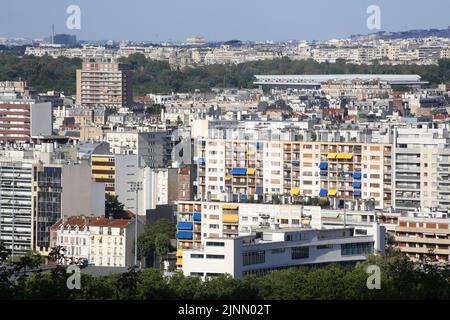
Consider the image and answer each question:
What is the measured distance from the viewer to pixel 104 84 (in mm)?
73062

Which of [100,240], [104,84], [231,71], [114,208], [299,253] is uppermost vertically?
[231,71]

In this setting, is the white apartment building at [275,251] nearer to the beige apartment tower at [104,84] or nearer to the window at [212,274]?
the window at [212,274]

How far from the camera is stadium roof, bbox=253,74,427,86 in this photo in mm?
85188

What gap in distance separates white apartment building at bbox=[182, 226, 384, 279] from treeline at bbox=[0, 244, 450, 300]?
2.60 feet

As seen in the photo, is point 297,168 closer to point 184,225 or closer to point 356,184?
point 356,184

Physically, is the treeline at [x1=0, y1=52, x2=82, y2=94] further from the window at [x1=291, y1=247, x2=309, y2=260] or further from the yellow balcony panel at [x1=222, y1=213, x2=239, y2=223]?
the window at [x1=291, y1=247, x2=309, y2=260]

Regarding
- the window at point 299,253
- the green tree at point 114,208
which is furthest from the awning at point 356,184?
the window at point 299,253

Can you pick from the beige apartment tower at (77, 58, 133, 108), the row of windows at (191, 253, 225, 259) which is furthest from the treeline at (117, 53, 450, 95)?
the row of windows at (191, 253, 225, 259)

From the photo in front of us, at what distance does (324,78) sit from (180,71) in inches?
310

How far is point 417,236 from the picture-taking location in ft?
91.7

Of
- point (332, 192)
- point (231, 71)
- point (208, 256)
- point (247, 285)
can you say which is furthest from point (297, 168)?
point (231, 71)

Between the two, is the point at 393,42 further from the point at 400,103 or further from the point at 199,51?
the point at 400,103

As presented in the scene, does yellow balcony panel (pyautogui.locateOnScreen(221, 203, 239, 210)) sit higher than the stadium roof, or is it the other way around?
the stadium roof
